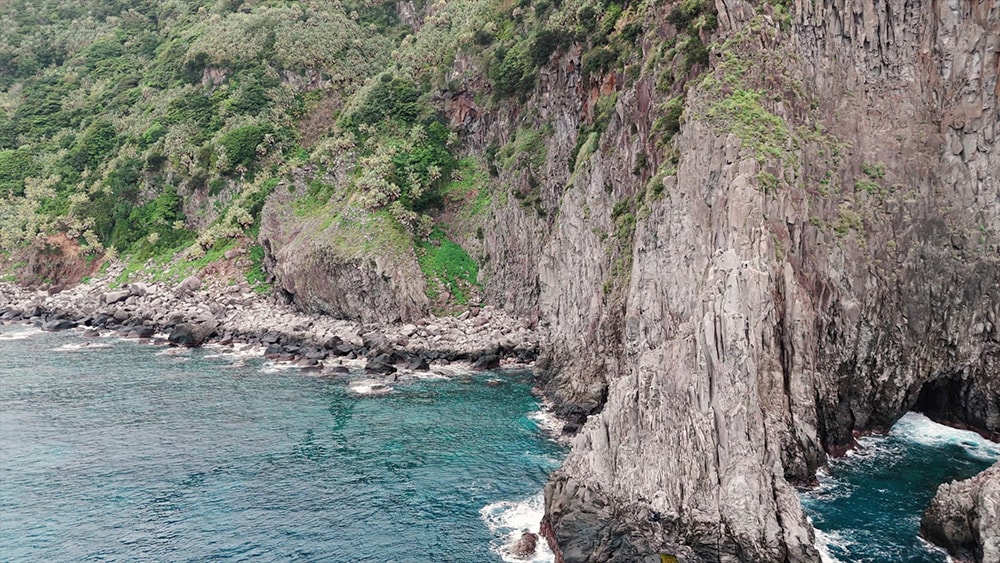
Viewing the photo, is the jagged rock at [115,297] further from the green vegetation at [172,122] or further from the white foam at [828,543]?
the white foam at [828,543]

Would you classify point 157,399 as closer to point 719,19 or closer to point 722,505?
point 722,505

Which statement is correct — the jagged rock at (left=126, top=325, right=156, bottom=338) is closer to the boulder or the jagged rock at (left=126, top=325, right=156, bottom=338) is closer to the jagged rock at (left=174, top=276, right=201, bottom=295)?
the jagged rock at (left=174, top=276, right=201, bottom=295)

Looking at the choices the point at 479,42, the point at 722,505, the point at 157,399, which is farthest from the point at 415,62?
the point at 722,505

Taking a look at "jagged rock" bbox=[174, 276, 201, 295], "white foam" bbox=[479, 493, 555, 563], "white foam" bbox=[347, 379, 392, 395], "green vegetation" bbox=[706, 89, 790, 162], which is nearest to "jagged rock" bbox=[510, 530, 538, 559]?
"white foam" bbox=[479, 493, 555, 563]

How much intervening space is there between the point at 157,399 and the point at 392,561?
36.8 metres

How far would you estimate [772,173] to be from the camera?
4159 cm

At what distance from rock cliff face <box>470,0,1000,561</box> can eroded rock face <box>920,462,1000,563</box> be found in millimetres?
7136

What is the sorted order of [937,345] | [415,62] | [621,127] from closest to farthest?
[937,345]
[621,127]
[415,62]

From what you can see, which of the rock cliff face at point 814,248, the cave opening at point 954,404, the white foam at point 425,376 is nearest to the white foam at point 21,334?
the white foam at point 425,376

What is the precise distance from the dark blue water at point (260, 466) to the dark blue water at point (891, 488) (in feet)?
51.8

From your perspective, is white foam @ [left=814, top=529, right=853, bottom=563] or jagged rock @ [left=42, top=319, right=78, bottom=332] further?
jagged rock @ [left=42, top=319, right=78, bottom=332]

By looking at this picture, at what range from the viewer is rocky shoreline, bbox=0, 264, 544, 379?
73.2 meters

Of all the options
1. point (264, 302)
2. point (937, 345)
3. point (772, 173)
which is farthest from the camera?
point (264, 302)

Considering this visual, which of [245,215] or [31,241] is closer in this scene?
[245,215]
